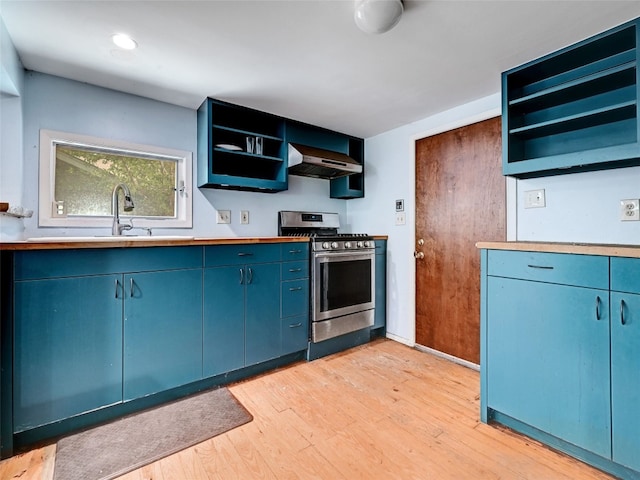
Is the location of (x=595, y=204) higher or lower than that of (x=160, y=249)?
higher

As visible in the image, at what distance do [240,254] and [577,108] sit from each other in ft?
7.65

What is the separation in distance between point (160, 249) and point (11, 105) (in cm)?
120

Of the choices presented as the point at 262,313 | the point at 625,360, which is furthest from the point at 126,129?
the point at 625,360

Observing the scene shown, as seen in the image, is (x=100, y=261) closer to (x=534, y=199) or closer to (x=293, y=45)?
(x=293, y=45)

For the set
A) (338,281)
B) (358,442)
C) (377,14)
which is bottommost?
(358,442)

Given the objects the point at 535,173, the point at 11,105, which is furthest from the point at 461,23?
the point at 11,105

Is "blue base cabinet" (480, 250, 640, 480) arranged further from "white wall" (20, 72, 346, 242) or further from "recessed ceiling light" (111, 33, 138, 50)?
"recessed ceiling light" (111, 33, 138, 50)

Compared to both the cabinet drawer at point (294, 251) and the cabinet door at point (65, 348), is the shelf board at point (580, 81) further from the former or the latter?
the cabinet door at point (65, 348)

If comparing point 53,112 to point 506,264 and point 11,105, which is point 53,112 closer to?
point 11,105

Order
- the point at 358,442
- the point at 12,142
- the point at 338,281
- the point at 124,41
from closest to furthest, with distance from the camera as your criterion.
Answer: the point at 358,442, the point at 124,41, the point at 12,142, the point at 338,281

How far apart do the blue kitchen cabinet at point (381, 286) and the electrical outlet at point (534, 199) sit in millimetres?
1270

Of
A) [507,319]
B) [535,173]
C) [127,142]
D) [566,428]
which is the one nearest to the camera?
[566,428]

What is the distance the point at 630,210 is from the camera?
166 cm

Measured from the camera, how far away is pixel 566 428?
4.66ft
